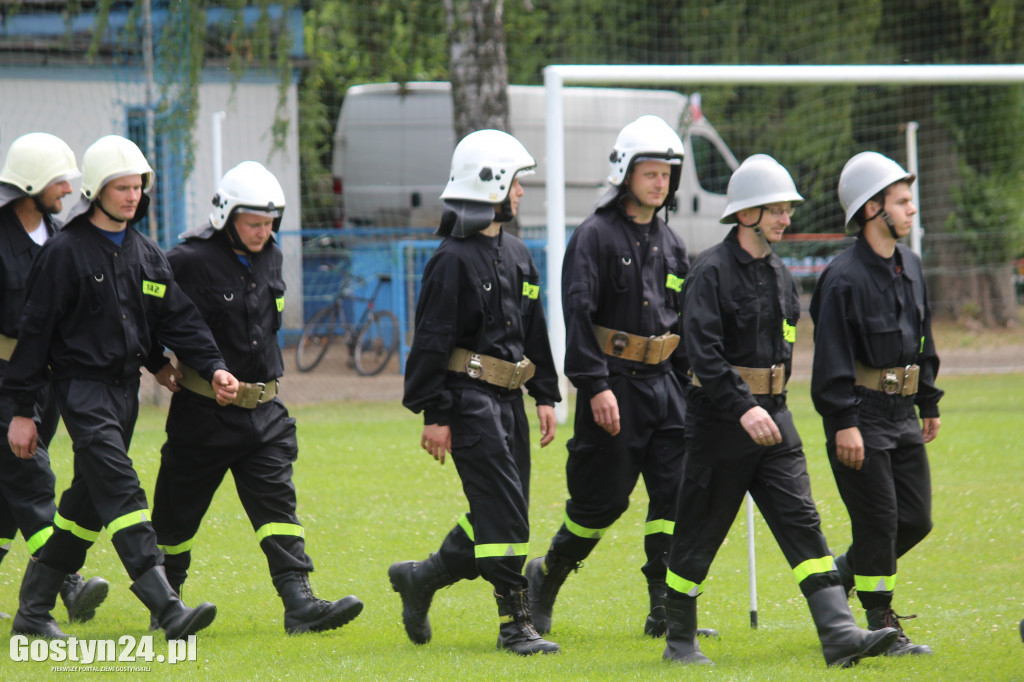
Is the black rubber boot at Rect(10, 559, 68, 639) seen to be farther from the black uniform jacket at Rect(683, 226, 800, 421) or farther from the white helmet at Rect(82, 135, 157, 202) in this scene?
the black uniform jacket at Rect(683, 226, 800, 421)

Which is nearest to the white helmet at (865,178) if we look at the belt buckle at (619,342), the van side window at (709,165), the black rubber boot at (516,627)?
the belt buckle at (619,342)

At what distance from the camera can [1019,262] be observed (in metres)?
18.8

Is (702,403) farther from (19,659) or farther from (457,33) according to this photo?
(457,33)

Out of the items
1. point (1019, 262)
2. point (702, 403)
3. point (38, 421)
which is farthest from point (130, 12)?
point (1019, 262)

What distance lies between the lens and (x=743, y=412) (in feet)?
16.4

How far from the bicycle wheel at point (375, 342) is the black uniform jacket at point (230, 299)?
992 cm

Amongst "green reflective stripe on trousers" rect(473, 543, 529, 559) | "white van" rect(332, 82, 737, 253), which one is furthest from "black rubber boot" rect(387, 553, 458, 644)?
"white van" rect(332, 82, 737, 253)

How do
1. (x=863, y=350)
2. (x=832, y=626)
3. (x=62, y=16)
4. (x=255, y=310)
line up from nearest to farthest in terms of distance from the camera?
(x=832, y=626), (x=863, y=350), (x=255, y=310), (x=62, y=16)

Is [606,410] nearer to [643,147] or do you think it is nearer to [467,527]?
[467,527]

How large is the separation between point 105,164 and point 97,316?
2.32 ft

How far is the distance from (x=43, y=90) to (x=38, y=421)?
8952 mm

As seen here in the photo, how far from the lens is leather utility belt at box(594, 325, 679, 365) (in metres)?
5.84

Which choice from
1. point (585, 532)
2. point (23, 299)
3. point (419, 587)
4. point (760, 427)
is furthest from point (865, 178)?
point (23, 299)

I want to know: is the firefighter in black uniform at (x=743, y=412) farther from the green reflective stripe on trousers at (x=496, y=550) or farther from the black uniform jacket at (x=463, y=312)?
the black uniform jacket at (x=463, y=312)
